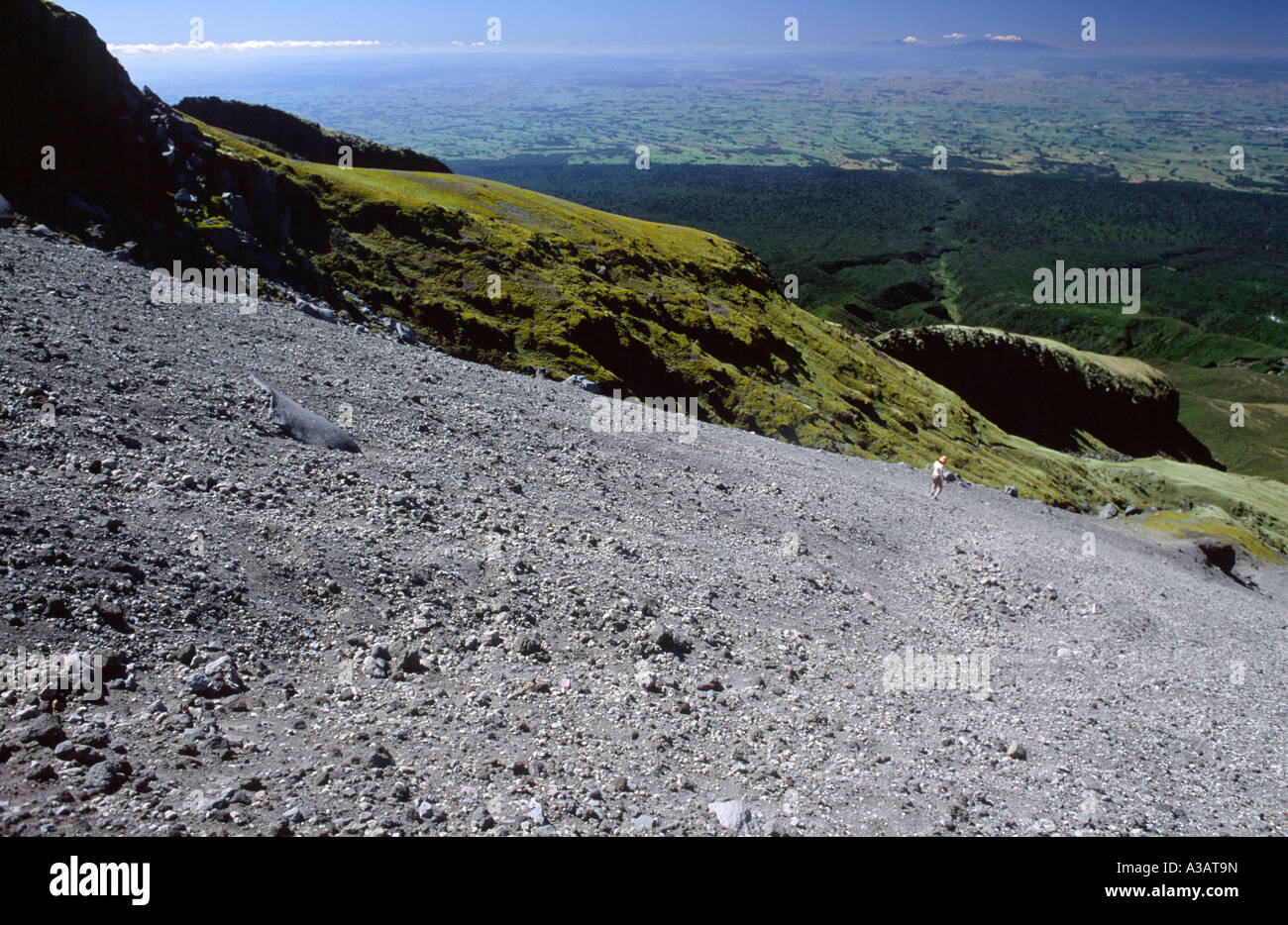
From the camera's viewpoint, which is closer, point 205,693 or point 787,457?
point 205,693

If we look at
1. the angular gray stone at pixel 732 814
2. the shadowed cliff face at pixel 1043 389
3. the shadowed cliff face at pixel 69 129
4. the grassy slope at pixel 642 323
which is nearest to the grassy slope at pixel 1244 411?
the shadowed cliff face at pixel 1043 389

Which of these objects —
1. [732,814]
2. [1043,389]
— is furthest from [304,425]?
[1043,389]

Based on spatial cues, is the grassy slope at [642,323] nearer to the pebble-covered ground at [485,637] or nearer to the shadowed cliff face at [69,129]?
the shadowed cliff face at [69,129]

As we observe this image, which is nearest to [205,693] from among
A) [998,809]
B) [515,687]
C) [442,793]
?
[442,793]

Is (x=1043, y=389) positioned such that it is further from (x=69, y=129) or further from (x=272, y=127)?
(x=69, y=129)

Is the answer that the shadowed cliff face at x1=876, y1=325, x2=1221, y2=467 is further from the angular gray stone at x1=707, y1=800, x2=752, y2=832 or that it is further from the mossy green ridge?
the angular gray stone at x1=707, y1=800, x2=752, y2=832
